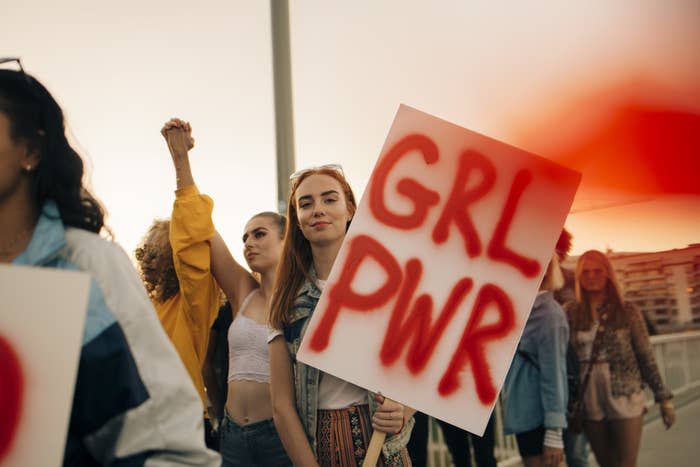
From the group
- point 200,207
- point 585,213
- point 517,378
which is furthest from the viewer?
point 585,213

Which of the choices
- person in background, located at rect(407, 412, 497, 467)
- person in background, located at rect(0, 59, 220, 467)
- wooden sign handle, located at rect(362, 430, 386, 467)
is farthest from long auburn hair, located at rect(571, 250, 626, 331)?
person in background, located at rect(0, 59, 220, 467)

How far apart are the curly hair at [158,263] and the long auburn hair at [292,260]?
2.86ft

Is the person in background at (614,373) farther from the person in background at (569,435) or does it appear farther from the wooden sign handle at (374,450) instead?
the wooden sign handle at (374,450)

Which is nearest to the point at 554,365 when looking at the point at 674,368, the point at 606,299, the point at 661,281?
the point at 606,299

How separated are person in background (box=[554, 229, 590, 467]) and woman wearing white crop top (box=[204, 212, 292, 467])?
64.7 inches

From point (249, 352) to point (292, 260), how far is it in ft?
1.95

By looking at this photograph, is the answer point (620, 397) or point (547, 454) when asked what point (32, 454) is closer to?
point (547, 454)

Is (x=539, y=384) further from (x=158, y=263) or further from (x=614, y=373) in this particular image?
(x=158, y=263)

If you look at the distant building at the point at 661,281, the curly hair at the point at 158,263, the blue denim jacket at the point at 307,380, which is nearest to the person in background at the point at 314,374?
the blue denim jacket at the point at 307,380

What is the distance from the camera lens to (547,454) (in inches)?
131

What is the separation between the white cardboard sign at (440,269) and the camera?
1.79 meters

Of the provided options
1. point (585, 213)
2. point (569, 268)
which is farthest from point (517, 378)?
point (585, 213)

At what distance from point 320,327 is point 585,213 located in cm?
261

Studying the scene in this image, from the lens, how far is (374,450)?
1785mm
